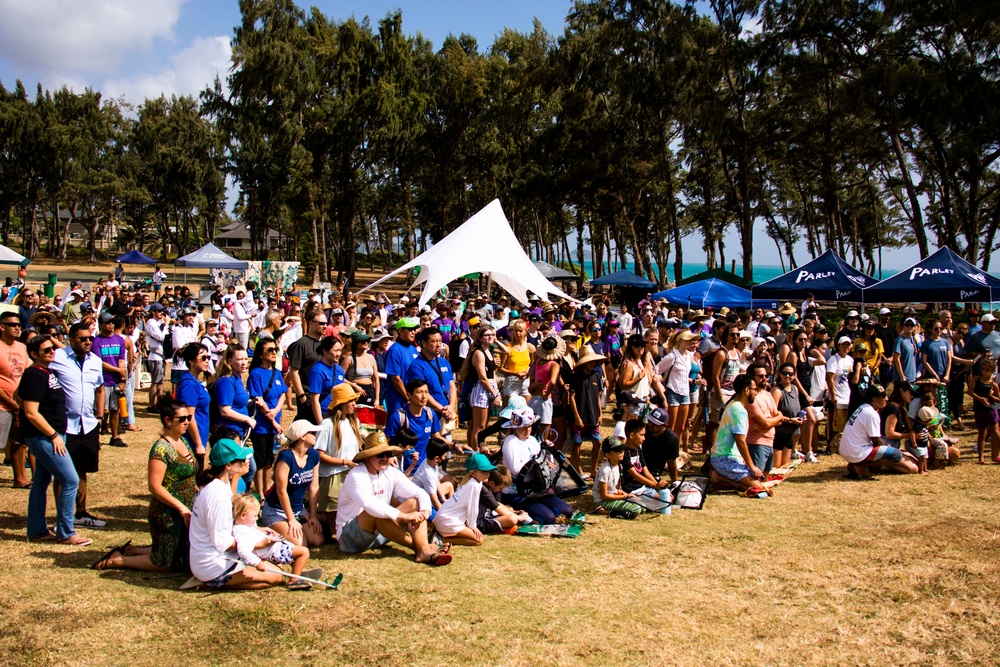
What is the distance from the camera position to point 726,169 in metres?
35.9

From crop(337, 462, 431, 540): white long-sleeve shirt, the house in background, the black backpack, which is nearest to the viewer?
crop(337, 462, 431, 540): white long-sleeve shirt

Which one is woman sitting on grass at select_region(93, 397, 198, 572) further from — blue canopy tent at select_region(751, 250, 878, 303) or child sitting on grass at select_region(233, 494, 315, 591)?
blue canopy tent at select_region(751, 250, 878, 303)

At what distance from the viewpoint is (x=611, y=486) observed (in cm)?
705

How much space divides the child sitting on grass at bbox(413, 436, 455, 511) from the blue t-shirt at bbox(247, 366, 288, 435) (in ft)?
4.02

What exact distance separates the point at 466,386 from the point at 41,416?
167 inches

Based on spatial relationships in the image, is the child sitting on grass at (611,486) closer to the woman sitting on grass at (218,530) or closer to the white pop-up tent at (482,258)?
the woman sitting on grass at (218,530)

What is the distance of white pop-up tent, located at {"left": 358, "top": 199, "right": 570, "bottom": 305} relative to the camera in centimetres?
1516

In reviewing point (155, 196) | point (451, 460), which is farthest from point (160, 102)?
point (451, 460)

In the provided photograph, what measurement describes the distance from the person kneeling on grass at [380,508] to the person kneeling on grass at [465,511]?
0.52ft

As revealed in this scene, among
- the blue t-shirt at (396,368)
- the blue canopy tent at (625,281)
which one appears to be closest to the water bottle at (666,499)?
the blue t-shirt at (396,368)

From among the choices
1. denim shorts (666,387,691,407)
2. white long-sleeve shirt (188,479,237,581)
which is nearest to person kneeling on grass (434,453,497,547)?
white long-sleeve shirt (188,479,237,581)

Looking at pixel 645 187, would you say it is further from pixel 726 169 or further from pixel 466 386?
pixel 466 386

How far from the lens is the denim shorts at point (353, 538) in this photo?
18.7 ft

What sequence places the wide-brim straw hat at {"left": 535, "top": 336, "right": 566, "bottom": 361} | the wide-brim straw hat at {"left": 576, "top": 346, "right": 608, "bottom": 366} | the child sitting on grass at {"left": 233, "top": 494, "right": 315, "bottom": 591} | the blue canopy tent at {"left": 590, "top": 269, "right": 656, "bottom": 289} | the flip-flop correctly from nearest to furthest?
the child sitting on grass at {"left": 233, "top": 494, "right": 315, "bottom": 591}
the flip-flop
the wide-brim straw hat at {"left": 535, "top": 336, "right": 566, "bottom": 361}
the wide-brim straw hat at {"left": 576, "top": 346, "right": 608, "bottom": 366}
the blue canopy tent at {"left": 590, "top": 269, "right": 656, "bottom": 289}
